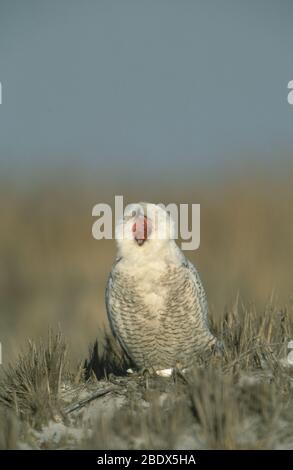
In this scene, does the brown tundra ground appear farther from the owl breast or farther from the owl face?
the owl face

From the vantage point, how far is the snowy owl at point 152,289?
508 centimetres

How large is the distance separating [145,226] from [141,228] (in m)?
0.03

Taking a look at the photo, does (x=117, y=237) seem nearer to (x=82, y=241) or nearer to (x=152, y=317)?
(x=152, y=317)

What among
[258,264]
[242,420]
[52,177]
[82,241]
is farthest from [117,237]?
[52,177]

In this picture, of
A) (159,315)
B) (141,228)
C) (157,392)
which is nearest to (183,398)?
(157,392)

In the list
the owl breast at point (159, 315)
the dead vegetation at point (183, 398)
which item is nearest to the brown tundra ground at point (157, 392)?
the dead vegetation at point (183, 398)

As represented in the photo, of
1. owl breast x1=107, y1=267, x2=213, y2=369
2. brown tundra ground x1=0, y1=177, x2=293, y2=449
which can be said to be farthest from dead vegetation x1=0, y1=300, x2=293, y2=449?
owl breast x1=107, y1=267, x2=213, y2=369

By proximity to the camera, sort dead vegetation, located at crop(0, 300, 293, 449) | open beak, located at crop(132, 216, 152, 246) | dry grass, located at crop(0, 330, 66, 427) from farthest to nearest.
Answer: open beak, located at crop(132, 216, 152, 246), dry grass, located at crop(0, 330, 66, 427), dead vegetation, located at crop(0, 300, 293, 449)

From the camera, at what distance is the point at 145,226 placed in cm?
506

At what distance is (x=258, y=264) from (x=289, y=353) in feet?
20.8

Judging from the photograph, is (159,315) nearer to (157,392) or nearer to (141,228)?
(141,228)

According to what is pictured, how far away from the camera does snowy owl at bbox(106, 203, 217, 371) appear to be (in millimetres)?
5082

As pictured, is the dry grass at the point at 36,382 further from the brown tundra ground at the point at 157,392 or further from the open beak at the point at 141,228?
the open beak at the point at 141,228

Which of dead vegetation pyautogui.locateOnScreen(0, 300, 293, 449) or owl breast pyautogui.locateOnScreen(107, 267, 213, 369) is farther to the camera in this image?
owl breast pyautogui.locateOnScreen(107, 267, 213, 369)
